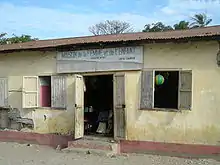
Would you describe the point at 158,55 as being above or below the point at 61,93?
above

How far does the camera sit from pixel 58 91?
11859 millimetres

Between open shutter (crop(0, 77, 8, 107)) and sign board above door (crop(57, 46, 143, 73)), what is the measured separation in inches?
97.7

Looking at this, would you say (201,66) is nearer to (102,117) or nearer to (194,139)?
(194,139)

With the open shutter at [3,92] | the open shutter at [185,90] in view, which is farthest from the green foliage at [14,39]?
the open shutter at [185,90]

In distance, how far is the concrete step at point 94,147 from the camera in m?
10.4

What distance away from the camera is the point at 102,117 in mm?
12719

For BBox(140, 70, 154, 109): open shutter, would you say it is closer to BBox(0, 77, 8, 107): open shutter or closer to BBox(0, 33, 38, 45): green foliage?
BBox(0, 77, 8, 107): open shutter

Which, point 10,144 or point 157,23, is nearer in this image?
point 10,144

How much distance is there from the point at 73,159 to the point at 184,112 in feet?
11.0

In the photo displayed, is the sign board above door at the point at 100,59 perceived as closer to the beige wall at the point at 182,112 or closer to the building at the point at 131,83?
the building at the point at 131,83

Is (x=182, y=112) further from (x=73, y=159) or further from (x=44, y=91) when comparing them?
(x=44, y=91)

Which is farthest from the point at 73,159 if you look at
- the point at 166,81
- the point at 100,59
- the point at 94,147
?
the point at 166,81

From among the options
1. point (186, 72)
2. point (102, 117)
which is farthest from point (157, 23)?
point (186, 72)

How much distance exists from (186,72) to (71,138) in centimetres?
437
